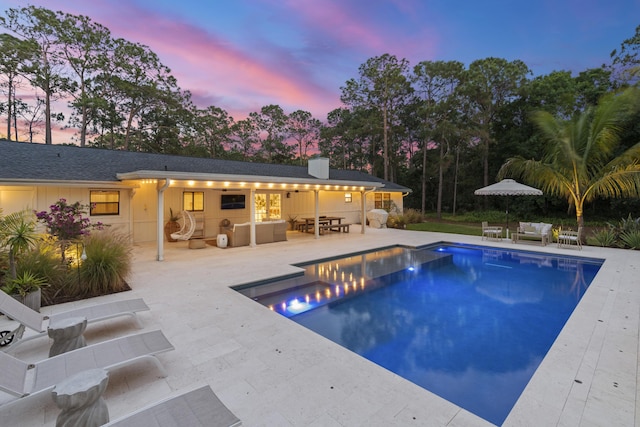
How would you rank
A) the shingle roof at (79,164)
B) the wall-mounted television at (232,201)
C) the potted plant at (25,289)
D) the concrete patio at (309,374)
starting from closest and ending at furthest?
the concrete patio at (309,374), the potted plant at (25,289), the shingle roof at (79,164), the wall-mounted television at (232,201)

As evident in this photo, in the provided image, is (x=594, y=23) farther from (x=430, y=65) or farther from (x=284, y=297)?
(x=284, y=297)

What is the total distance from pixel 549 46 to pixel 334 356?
28.2 m

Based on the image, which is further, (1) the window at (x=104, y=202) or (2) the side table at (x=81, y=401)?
(1) the window at (x=104, y=202)

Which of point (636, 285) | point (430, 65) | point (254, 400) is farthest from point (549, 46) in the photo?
point (254, 400)

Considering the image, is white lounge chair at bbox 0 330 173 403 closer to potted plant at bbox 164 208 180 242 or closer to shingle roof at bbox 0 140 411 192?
shingle roof at bbox 0 140 411 192

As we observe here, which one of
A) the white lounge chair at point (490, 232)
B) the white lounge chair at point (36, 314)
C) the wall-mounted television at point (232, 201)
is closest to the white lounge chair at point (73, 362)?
the white lounge chair at point (36, 314)

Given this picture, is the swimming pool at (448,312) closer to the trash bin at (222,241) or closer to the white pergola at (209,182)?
the white pergola at (209,182)

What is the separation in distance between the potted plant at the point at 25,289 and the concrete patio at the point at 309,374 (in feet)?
1.06

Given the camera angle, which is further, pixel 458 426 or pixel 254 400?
pixel 254 400

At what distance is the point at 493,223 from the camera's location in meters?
21.4

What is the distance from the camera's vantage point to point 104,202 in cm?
1072

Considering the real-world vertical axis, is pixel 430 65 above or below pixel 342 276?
above

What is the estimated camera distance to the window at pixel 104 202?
10445 millimetres

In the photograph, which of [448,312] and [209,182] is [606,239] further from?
[209,182]
